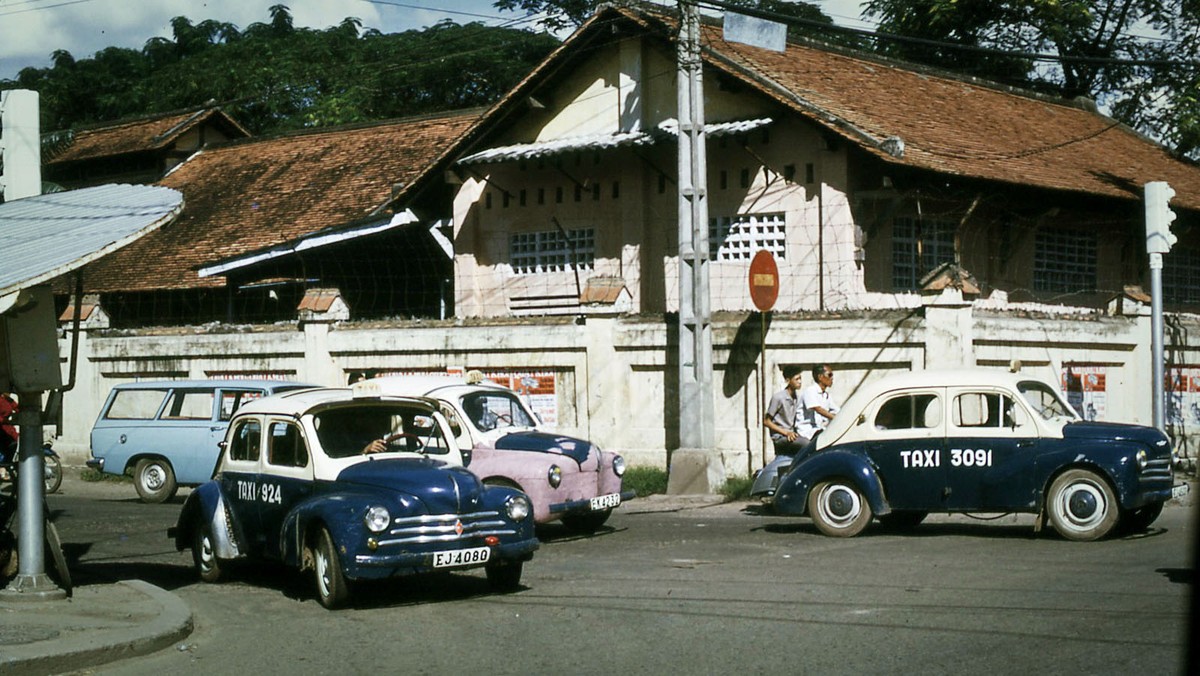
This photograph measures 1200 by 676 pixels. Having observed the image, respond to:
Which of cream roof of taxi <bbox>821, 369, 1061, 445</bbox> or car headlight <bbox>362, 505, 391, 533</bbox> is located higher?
cream roof of taxi <bbox>821, 369, 1061, 445</bbox>

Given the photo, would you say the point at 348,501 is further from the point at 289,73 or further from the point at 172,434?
the point at 289,73

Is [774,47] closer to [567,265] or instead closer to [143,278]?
[567,265]

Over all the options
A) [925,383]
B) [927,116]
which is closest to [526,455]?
[925,383]

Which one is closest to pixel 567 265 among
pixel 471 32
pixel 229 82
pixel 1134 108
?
pixel 1134 108

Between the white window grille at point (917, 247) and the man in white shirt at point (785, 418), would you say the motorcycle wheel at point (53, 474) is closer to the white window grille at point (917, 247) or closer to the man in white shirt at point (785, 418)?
the man in white shirt at point (785, 418)

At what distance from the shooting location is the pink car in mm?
Answer: 14867

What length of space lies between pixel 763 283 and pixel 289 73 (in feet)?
118

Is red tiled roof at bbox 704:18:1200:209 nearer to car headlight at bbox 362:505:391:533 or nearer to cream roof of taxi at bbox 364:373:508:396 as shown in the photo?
cream roof of taxi at bbox 364:373:508:396

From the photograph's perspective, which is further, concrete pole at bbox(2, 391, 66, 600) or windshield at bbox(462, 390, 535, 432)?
windshield at bbox(462, 390, 535, 432)

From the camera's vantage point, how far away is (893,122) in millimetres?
23109

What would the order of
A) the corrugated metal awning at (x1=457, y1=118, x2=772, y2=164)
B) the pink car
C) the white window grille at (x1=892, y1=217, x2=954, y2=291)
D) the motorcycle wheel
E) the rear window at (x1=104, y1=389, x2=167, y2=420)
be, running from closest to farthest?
the pink car, the motorcycle wheel, the rear window at (x1=104, y1=389, x2=167, y2=420), the corrugated metal awning at (x1=457, y1=118, x2=772, y2=164), the white window grille at (x1=892, y1=217, x2=954, y2=291)

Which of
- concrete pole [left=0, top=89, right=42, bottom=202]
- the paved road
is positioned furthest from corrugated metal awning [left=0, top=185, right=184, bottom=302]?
the paved road

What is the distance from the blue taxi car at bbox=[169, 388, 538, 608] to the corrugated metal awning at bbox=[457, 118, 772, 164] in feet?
35.0

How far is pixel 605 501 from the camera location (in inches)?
600
